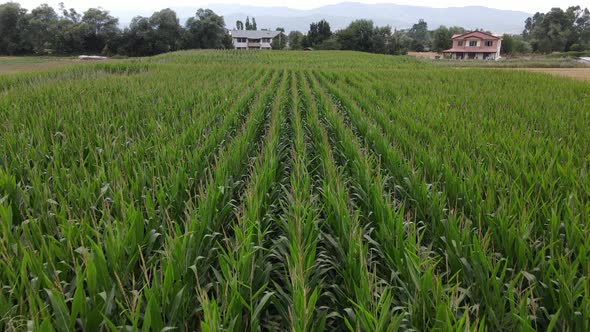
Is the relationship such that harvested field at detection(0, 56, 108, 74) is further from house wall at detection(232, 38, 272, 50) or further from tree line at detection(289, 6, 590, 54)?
house wall at detection(232, 38, 272, 50)

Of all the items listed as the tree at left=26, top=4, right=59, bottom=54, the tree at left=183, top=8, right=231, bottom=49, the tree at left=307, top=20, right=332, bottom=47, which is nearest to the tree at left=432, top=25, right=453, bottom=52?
the tree at left=307, top=20, right=332, bottom=47

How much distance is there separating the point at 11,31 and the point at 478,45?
219 feet

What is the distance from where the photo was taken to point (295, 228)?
2.52m

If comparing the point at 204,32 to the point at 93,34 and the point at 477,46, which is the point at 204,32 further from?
the point at 477,46

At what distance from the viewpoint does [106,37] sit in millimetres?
57875

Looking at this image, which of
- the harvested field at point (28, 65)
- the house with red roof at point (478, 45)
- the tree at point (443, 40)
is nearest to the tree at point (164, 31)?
the harvested field at point (28, 65)

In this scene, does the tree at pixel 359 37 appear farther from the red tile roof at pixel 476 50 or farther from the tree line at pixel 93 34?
the tree line at pixel 93 34

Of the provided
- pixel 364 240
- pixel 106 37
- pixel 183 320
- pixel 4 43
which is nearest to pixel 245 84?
pixel 364 240

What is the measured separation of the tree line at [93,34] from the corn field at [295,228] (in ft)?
181

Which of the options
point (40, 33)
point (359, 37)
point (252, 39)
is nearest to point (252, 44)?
point (252, 39)

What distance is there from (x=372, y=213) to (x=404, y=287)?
3.74 ft

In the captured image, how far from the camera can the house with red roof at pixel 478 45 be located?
57.2 m

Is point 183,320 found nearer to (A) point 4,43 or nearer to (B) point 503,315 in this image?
(B) point 503,315

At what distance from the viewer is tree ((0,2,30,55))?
57188mm
